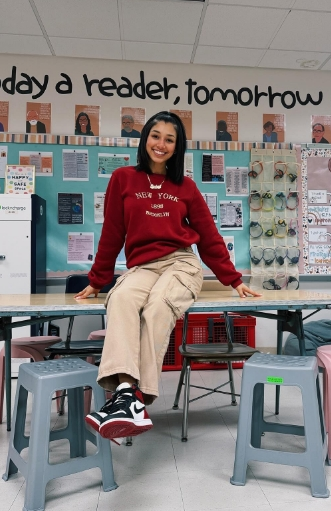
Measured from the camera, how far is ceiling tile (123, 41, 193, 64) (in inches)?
139

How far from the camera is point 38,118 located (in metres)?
3.74

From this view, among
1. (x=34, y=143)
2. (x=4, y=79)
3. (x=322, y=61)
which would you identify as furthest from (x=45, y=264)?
(x=322, y=61)

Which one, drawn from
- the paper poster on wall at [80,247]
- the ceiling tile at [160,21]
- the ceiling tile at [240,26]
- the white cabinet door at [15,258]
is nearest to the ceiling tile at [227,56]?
the ceiling tile at [240,26]

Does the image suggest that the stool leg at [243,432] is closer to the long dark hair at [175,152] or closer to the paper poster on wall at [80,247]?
the long dark hair at [175,152]

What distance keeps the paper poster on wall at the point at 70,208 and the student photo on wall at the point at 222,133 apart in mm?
1404

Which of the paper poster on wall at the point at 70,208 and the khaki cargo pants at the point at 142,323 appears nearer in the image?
the khaki cargo pants at the point at 142,323

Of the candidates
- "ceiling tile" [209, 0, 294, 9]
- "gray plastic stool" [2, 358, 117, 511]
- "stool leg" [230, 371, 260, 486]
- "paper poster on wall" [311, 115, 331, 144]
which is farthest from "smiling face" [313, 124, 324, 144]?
"gray plastic stool" [2, 358, 117, 511]

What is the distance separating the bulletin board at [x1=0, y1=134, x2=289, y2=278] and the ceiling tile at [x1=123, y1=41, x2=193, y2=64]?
0.75 m

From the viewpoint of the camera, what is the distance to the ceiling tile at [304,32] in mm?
3129

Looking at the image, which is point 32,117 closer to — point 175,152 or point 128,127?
point 128,127

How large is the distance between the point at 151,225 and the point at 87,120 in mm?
2324

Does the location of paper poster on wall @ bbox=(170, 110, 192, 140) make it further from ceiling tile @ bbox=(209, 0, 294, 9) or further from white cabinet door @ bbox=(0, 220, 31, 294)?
white cabinet door @ bbox=(0, 220, 31, 294)

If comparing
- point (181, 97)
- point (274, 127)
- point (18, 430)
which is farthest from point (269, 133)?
point (18, 430)

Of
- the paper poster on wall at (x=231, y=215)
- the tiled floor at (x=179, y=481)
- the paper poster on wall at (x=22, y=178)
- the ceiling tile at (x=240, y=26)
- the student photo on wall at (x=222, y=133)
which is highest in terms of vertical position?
the ceiling tile at (x=240, y=26)
